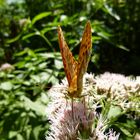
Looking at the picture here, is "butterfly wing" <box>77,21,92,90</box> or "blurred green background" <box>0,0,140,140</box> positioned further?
"blurred green background" <box>0,0,140,140</box>

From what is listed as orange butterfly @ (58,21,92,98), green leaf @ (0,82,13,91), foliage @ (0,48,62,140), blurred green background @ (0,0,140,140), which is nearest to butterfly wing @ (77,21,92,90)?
orange butterfly @ (58,21,92,98)

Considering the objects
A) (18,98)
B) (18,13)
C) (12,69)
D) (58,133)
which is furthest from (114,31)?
(58,133)

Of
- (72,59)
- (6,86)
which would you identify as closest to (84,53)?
(72,59)

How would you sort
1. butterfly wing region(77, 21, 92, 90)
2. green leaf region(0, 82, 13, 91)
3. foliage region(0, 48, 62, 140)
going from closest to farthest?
butterfly wing region(77, 21, 92, 90) → foliage region(0, 48, 62, 140) → green leaf region(0, 82, 13, 91)

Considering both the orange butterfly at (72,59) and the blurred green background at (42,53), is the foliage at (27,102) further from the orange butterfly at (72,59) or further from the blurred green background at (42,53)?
the orange butterfly at (72,59)

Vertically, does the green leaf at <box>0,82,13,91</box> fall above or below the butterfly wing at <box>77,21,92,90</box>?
above

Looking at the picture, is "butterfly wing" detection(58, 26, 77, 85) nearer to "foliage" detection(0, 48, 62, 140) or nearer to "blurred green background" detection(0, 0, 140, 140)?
"blurred green background" detection(0, 0, 140, 140)

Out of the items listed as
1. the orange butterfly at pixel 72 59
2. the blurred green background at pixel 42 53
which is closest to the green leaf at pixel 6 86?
the blurred green background at pixel 42 53

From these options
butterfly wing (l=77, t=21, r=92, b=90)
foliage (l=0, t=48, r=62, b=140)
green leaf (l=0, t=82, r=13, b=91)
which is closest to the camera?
butterfly wing (l=77, t=21, r=92, b=90)

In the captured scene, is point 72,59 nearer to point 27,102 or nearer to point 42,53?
point 27,102
